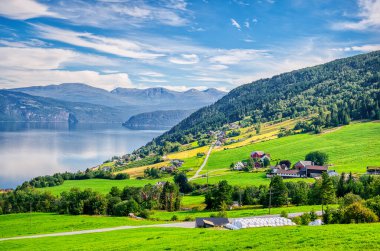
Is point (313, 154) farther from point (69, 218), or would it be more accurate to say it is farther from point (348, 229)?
point (348, 229)

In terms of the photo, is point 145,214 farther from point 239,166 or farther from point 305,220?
point 239,166

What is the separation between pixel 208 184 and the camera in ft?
342

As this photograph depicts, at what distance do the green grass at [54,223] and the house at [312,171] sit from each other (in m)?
63.5

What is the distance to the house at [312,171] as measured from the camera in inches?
4294

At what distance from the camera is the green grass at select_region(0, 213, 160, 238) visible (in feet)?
193

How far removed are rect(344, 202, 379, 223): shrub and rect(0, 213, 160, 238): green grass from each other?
32.2 meters

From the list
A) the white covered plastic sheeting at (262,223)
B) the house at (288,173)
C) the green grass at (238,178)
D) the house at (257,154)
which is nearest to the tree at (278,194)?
the white covered plastic sheeting at (262,223)

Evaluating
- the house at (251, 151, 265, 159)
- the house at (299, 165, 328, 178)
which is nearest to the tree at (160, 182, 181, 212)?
the house at (299, 165, 328, 178)

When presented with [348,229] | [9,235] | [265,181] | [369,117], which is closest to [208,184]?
[265,181]

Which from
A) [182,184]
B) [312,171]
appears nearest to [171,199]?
[182,184]

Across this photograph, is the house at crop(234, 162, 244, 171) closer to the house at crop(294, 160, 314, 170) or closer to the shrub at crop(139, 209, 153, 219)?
the house at crop(294, 160, 314, 170)

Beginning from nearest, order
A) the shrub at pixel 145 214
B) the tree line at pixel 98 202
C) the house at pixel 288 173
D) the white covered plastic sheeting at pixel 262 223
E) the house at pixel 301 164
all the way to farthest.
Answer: the white covered plastic sheeting at pixel 262 223 → the shrub at pixel 145 214 → the tree line at pixel 98 202 → the house at pixel 288 173 → the house at pixel 301 164

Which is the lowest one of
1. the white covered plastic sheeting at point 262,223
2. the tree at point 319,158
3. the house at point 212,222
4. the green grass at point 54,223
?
the green grass at point 54,223

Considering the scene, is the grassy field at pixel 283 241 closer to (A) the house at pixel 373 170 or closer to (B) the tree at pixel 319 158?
(A) the house at pixel 373 170
